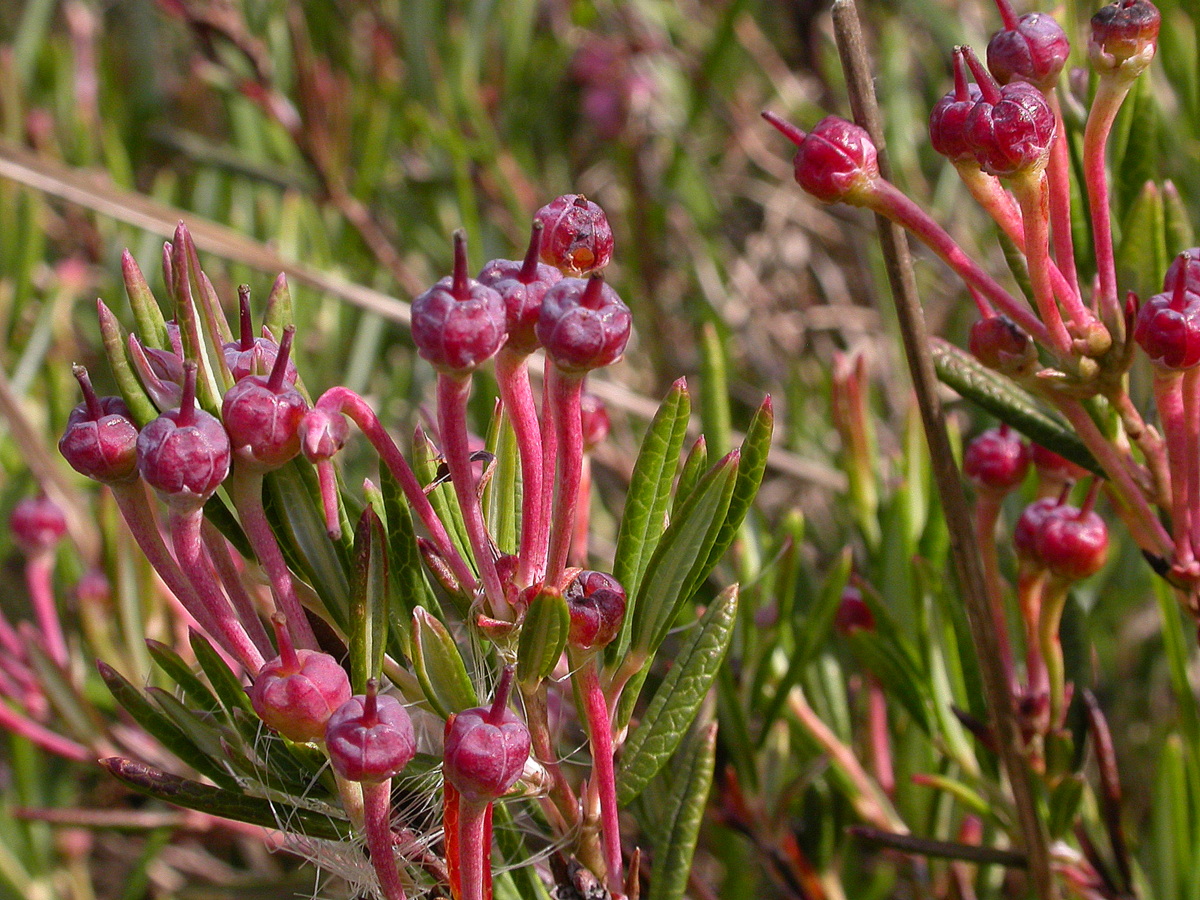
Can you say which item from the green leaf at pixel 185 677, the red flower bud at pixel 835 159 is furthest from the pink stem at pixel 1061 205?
the green leaf at pixel 185 677

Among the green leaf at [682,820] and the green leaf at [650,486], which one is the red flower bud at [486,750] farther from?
the green leaf at [682,820]

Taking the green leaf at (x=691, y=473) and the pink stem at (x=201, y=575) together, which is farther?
the green leaf at (x=691, y=473)

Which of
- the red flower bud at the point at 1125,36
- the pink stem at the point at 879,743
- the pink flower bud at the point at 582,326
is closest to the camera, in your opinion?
the pink flower bud at the point at 582,326

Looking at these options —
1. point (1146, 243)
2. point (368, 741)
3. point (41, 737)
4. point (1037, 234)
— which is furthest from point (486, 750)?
point (41, 737)

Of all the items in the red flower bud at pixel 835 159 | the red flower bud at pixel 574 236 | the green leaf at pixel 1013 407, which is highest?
the red flower bud at pixel 835 159

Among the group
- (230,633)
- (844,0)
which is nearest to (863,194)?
(844,0)

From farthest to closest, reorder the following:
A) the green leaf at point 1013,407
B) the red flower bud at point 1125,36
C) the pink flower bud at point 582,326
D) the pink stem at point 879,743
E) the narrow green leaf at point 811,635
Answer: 1. the pink stem at point 879,743
2. the narrow green leaf at point 811,635
3. the green leaf at point 1013,407
4. the red flower bud at point 1125,36
5. the pink flower bud at point 582,326
